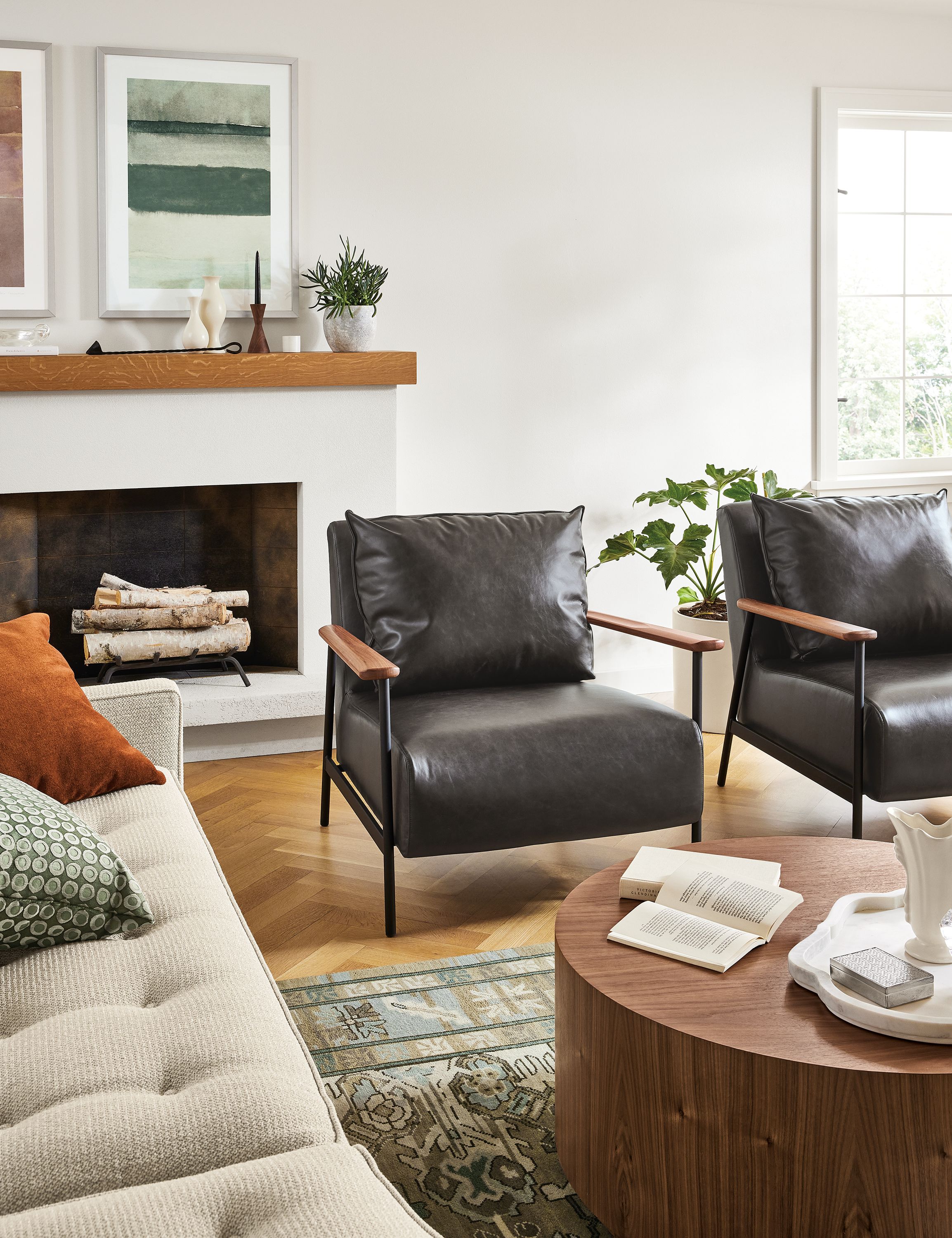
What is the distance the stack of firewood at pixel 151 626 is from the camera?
3.99 meters

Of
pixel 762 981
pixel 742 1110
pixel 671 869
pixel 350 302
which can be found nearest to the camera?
pixel 742 1110

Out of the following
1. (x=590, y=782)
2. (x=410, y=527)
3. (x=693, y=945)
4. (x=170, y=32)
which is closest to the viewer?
(x=693, y=945)

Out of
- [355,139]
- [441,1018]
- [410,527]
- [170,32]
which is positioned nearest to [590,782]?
[441,1018]

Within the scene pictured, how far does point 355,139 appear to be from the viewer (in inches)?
169

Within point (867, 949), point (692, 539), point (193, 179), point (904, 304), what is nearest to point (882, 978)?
point (867, 949)

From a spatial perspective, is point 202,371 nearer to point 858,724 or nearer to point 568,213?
point 568,213

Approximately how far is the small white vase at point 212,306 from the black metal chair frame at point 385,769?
149 cm

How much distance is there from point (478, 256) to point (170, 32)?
1.31m

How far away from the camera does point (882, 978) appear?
1.52 meters

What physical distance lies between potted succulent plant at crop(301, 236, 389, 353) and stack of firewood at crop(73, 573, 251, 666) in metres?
1.03

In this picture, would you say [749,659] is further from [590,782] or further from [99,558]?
[99,558]

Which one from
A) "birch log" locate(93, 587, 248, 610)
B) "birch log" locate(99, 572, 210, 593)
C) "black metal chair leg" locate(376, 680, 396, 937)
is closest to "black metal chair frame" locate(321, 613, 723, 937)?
"black metal chair leg" locate(376, 680, 396, 937)

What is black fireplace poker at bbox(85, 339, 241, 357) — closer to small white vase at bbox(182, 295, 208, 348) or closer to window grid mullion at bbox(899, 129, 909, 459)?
small white vase at bbox(182, 295, 208, 348)

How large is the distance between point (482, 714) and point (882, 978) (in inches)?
54.2
